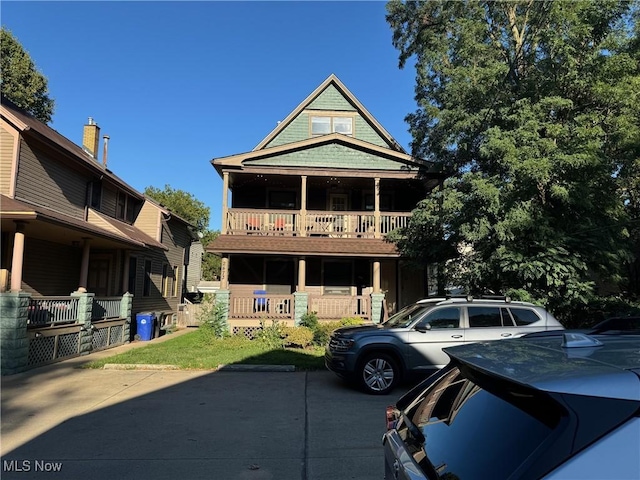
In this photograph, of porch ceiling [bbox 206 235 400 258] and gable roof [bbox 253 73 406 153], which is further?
gable roof [bbox 253 73 406 153]

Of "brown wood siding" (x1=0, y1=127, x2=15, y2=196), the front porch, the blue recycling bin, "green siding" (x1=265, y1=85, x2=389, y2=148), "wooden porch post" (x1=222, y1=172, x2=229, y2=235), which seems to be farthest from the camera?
"green siding" (x1=265, y1=85, x2=389, y2=148)

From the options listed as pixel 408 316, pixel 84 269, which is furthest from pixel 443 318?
pixel 84 269

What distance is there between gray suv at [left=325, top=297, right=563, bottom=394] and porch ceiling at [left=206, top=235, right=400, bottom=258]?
6.94 metres

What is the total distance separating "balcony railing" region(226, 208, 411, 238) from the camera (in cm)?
1633

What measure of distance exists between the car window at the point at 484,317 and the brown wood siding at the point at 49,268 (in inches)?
506

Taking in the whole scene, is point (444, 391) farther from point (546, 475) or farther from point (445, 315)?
point (445, 315)

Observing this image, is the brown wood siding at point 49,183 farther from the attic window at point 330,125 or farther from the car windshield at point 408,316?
the car windshield at point 408,316

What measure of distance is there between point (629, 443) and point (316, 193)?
17872mm

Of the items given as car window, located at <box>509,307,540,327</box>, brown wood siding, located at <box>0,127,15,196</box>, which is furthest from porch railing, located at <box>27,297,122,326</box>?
car window, located at <box>509,307,540,327</box>

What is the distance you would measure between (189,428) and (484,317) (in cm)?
569

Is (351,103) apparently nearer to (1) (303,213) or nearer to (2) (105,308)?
(1) (303,213)

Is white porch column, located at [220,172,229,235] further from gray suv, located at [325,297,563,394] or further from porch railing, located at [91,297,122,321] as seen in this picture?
gray suv, located at [325,297,563,394]

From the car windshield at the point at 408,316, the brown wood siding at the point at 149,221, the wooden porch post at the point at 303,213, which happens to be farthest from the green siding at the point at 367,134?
the car windshield at the point at 408,316

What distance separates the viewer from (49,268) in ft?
48.4
